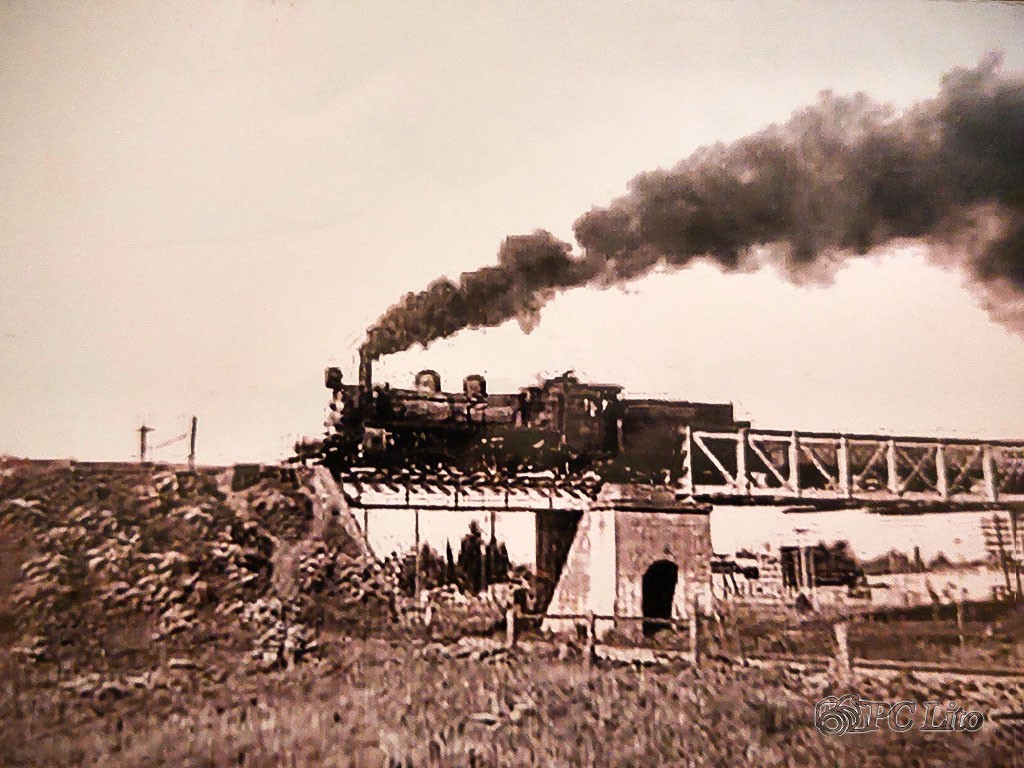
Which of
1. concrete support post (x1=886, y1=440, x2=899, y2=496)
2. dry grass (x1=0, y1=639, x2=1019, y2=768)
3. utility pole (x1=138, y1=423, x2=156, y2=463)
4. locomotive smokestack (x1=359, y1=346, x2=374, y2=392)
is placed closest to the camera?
dry grass (x1=0, y1=639, x2=1019, y2=768)

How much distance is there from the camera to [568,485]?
11.2 ft

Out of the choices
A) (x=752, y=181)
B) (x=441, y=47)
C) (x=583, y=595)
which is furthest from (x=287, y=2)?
(x=583, y=595)

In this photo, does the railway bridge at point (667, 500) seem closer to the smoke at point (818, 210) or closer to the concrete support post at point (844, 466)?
the concrete support post at point (844, 466)

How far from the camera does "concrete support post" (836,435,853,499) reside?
3508 mm

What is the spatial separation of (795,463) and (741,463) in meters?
0.22

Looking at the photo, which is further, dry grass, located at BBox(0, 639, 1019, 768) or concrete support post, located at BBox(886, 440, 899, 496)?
concrete support post, located at BBox(886, 440, 899, 496)

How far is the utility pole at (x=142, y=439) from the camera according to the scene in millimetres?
3135

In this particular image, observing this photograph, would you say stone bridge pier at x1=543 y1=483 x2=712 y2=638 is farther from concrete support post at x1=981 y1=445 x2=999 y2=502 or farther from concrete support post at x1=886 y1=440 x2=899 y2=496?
concrete support post at x1=981 y1=445 x2=999 y2=502

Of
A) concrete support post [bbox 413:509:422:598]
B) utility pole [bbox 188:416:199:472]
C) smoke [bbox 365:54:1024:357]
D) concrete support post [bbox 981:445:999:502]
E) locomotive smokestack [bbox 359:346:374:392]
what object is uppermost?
smoke [bbox 365:54:1024:357]

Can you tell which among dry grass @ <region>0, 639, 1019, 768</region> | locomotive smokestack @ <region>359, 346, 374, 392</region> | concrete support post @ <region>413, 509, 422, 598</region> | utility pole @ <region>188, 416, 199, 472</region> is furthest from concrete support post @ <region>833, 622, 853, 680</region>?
utility pole @ <region>188, 416, 199, 472</region>

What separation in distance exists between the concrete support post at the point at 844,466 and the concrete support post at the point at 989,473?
575 mm

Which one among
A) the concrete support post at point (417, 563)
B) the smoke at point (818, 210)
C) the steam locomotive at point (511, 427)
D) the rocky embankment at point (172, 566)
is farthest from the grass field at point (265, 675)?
the smoke at point (818, 210)

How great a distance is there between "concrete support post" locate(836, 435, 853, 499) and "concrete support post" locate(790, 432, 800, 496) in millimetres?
160

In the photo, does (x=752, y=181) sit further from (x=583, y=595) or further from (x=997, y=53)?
(x=583, y=595)
